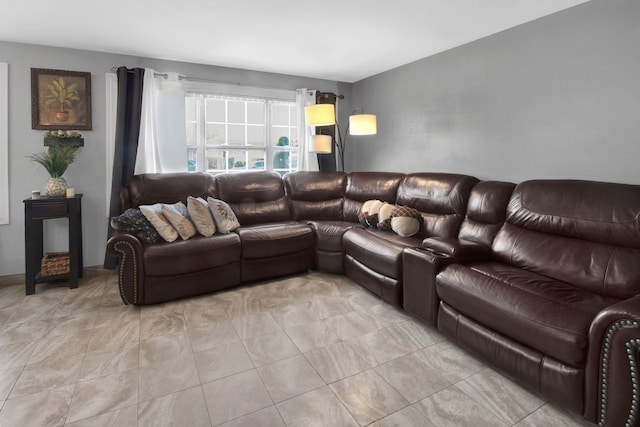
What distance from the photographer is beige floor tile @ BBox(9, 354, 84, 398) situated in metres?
1.84

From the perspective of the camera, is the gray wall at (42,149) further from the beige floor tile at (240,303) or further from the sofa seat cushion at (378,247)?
the sofa seat cushion at (378,247)

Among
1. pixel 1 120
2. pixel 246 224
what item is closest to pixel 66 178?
pixel 1 120

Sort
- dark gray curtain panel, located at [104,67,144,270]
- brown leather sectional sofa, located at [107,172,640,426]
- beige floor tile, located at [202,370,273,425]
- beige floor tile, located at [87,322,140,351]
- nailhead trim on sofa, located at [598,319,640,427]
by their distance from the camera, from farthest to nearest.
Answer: dark gray curtain panel, located at [104,67,144,270], beige floor tile, located at [87,322,140,351], beige floor tile, located at [202,370,273,425], brown leather sectional sofa, located at [107,172,640,426], nailhead trim on sofa, located at [598,319,640,427]

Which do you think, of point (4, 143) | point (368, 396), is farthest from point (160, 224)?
point (368, 396)

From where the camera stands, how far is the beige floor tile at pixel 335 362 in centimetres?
199

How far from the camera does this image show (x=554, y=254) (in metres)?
2.29

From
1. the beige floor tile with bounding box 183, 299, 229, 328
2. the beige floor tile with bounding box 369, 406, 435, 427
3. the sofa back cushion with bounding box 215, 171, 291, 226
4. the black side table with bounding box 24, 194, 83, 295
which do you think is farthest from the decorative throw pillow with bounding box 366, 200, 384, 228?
the black side table with bounding box 24, 194, 83, 295

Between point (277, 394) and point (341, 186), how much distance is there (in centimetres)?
294

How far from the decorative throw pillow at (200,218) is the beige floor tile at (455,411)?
7.53 ft

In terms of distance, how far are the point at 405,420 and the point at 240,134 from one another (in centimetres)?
374

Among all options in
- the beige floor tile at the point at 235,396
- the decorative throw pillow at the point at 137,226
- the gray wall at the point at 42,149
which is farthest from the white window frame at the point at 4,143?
the beige floor tile at the point at 235,396

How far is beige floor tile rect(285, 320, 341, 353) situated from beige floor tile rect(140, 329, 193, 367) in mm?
684

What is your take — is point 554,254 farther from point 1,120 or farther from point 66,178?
point 1,120

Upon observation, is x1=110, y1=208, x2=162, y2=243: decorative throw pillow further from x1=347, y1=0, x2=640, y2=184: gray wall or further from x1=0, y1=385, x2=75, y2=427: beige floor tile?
x1=347, y1=0, x2=640, y2=184: gray wall
